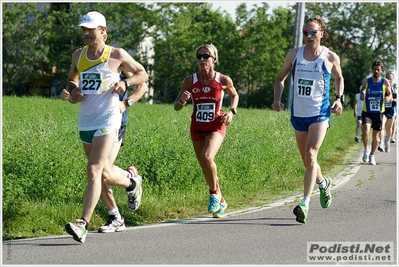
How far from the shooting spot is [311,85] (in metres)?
10.1

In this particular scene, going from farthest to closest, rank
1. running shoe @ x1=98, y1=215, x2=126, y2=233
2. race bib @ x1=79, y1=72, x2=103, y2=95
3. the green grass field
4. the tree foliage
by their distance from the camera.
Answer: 1. the tree foliage
2. the green grass field
3. running shoe @ x1=98, y1=215, x2=126, y2=233
4. race bib @ x1=79, y1=72, x2=103, y2=95

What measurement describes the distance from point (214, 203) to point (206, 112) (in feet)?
3.38

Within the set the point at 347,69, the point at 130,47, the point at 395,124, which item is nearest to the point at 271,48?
the point at 347,69

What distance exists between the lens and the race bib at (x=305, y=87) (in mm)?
10070

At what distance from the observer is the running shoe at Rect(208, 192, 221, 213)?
33.3 feet

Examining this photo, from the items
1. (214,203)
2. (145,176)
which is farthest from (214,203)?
(145,176)

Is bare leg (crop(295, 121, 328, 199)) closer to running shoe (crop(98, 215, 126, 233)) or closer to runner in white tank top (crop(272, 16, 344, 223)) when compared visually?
runner in white tank top (crop(272, 16, 344, 223))

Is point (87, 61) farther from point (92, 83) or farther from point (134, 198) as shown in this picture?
point (134, 198)

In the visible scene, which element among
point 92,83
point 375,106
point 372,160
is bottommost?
point 372,160

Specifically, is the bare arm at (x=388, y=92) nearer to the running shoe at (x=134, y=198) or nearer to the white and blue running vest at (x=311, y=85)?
the white and blue running vest at (x=311, y=85)

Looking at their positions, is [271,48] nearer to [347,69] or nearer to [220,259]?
[347,69]

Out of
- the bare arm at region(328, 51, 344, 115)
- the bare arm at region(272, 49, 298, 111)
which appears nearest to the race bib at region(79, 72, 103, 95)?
the bare arm at region(272, 49, 298, 111)

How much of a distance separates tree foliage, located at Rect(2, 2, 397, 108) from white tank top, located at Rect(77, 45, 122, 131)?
209 ft

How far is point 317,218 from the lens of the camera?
10.1m
